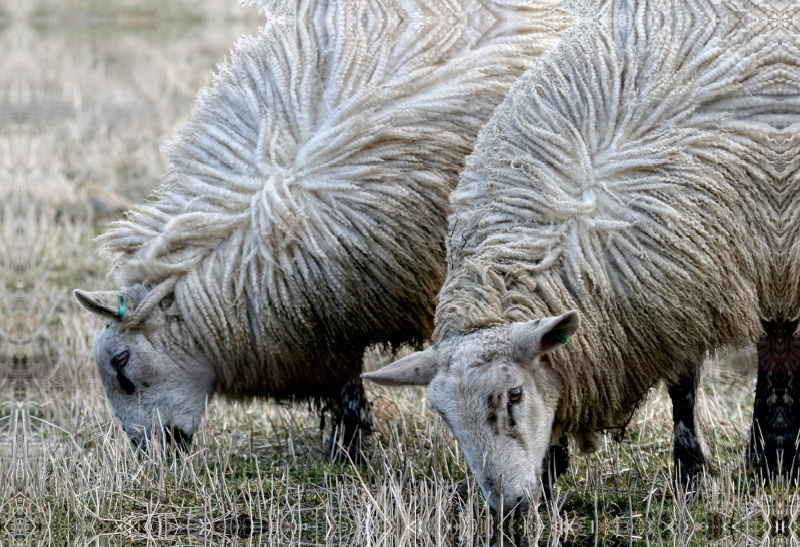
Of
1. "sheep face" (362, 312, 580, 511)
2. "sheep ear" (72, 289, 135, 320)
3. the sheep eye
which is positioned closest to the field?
"sheep face" (362, 312, 580, 511)

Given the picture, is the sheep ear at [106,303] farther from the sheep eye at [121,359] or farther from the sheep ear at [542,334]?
the sheep ear at [542,334]

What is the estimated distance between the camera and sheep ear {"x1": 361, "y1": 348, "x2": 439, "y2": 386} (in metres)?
4.59

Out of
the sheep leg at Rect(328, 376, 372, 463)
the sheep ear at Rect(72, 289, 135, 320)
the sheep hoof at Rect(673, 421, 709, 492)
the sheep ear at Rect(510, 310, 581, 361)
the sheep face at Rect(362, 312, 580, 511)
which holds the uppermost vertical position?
the sheep ear at Rect(72, 289, 135, 320)

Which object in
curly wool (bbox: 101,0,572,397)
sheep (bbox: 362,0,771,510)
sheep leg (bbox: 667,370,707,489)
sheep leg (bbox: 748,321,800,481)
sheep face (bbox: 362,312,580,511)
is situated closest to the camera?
sheep face (bbox: 362,312,580,511)

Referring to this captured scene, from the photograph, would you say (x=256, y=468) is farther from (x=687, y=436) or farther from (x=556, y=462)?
(x=687, y=436)

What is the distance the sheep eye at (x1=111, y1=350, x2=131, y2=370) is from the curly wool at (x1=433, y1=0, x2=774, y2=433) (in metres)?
2.04

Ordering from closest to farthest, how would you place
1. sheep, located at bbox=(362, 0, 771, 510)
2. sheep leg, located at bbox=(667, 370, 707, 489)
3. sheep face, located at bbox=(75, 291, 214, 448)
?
1. sheep, located at bbox=(362, 0, 771, 510)
2. sheep leg, located at bbox=(667, 370, 707, 489)
3. sheep face, located at bbox=(75, 291, 214, 448)

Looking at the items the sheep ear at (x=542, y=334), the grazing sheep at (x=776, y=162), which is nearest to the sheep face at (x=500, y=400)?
the sheep ear at (x=542, y=334)

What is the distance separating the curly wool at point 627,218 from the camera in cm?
464

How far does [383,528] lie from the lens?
4.45m

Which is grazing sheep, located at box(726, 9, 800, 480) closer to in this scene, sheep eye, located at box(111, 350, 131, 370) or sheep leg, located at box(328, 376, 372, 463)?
sheep leg, located at box(328, 376, 372, 463)

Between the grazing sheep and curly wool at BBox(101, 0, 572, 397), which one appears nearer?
the grazing sheep

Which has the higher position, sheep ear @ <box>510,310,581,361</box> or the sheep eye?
sheep ear @ <box>510,310,581,361</box>

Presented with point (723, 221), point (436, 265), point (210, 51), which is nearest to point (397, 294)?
point (436, 265)
